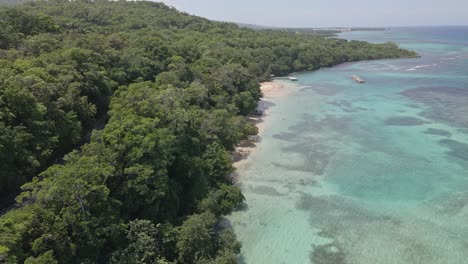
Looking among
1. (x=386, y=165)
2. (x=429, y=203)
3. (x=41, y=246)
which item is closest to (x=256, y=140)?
(x=386, y=165)

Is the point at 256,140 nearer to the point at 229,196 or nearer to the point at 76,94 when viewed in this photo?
the point at 229,196

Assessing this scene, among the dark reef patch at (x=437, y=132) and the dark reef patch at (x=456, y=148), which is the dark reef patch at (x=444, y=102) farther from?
the dark reef patch at (x=456, y=148)

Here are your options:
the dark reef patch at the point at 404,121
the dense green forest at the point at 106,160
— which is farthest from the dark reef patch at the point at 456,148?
the dense green forest at the point at 106,160

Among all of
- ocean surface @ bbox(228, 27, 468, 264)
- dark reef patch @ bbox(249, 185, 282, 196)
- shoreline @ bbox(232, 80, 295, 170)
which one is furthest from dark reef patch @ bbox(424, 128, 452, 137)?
dark reef patch @ bbox(249, 185, 282, 196)

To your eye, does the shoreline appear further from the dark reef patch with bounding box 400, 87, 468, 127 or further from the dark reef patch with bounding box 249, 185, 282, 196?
the dark reef patch with bounding box 400, 87, 468, 127

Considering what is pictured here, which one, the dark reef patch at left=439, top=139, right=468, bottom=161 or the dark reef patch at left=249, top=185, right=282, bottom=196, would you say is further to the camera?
the dark reef patch at left=439, top=139, right=468, bottom=161

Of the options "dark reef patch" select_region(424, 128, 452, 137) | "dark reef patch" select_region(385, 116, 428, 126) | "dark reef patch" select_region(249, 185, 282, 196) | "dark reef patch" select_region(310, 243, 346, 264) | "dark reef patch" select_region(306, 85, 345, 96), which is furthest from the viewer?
"dark reef patch" select_region(306, 85, 345, 96)

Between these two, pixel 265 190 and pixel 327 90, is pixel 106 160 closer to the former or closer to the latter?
pixel 265 190
